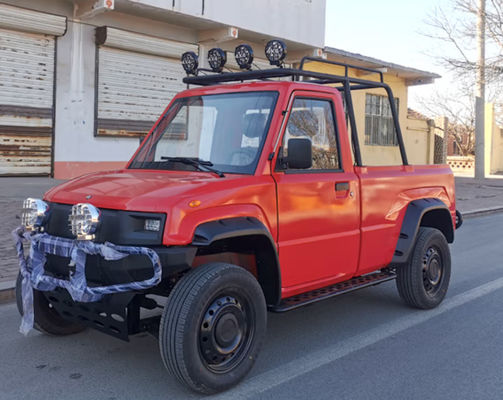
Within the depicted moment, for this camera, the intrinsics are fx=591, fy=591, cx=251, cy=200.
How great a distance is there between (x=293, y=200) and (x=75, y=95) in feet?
34.3

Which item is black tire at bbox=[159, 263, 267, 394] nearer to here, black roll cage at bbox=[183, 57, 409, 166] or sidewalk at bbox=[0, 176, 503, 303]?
black roll cage at bbox=[183, 57, 409, 166]

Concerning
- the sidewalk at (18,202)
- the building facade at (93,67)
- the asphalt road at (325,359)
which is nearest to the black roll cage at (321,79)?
the asphalt road at (325,359)

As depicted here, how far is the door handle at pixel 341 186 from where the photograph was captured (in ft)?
15.4

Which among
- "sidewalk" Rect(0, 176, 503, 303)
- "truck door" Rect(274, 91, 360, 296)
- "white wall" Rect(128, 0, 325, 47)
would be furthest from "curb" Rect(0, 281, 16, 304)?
"white wall" Rect(128, 0, 325, 47)

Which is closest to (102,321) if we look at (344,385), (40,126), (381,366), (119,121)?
(344,385)

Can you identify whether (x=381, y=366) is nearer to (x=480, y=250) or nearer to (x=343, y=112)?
(x=343, y=112)

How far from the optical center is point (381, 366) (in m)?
4.24

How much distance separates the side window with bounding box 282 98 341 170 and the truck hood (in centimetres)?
74

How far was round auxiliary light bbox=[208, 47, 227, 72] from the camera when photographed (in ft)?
16.5

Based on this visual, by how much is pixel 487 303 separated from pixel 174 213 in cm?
396

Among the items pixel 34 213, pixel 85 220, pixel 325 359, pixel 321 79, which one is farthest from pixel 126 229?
pixel 321 79

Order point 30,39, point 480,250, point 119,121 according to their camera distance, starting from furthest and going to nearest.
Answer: point 119,121, point 30,39, point 480,250

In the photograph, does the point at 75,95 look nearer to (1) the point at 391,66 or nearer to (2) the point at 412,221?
(2) the point at 412,221

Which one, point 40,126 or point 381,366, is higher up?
point 40,126
